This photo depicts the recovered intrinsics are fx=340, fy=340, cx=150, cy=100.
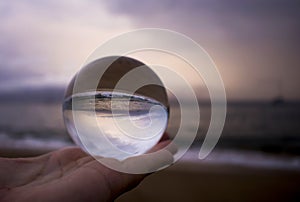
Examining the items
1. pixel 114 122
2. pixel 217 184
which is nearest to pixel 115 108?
pixel 114 122

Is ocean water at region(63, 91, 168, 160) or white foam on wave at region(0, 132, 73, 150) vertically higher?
ocean water at region(63, 91, 168, 160)

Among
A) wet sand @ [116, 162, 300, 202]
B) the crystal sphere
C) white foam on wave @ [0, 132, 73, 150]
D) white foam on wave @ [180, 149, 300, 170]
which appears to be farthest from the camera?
white foam on wave @ [0, 132, 73, 150]

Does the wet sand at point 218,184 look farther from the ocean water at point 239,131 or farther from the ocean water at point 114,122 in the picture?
the ocean water at point 114,122

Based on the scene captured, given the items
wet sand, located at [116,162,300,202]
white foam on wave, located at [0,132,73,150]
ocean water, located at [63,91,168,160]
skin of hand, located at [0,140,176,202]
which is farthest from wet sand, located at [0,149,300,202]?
white foam on wave, located at [0,132,73,150]

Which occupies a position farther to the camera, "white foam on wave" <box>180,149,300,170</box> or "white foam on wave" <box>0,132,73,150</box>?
"white foam on wave" <box>0,132,73,150</box>

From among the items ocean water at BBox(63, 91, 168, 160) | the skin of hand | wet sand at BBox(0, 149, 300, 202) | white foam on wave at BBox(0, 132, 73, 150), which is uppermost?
ocean water at BBox(63, 91, 168, 160)

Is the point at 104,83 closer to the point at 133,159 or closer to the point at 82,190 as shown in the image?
the point at 133,159

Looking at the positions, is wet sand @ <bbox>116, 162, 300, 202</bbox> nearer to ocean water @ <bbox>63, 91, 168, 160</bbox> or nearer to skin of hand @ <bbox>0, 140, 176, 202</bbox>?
skin of hand @ <bbox>0, 140, 176, 202</bbox>

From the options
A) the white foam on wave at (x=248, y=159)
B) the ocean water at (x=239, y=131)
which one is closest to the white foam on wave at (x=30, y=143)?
the ocean water at (x=239, y=131)
